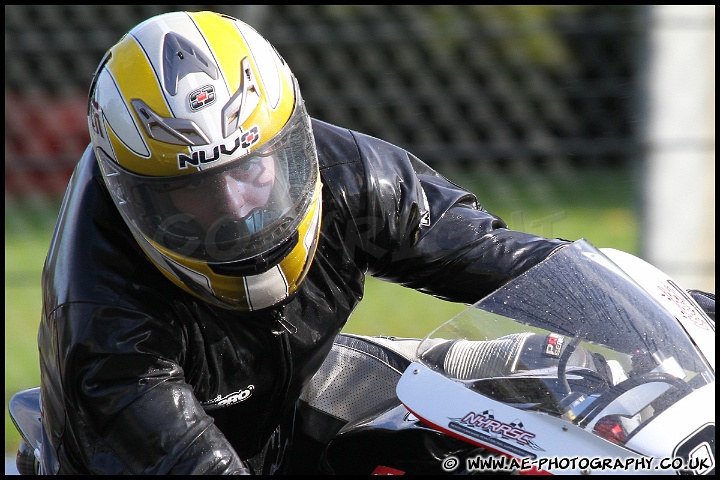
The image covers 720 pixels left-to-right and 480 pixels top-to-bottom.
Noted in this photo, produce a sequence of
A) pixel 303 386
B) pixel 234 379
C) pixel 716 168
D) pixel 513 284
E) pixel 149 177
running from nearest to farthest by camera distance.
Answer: pixel 513 284 < pixel 149 177 < pixel 234 379 < pixel 303 386 < pixel 716 168

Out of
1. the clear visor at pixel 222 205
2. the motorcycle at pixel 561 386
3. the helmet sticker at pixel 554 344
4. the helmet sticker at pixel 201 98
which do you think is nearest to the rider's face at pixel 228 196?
the clear visor at pixel 222 205

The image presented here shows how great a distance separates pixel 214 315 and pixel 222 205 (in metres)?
0.30

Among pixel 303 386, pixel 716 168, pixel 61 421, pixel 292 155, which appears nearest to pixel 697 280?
pixel 716 168

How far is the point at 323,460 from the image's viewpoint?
1.96 meters

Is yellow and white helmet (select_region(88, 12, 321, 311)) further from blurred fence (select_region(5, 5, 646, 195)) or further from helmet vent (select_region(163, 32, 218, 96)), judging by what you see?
blurred fence (select_region(5, 5, 646, 195))

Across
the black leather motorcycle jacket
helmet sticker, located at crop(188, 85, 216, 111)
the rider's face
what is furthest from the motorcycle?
helmet sticker, located at crop(188, 85, 216, 111)

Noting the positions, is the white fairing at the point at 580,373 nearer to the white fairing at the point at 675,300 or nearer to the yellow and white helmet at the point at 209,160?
the white fairing at the point at 675,300

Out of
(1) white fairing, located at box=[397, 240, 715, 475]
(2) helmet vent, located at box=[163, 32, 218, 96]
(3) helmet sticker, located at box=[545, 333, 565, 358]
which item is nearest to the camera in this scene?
(1) white fairing, located at box=[397, 240, 715, 475]

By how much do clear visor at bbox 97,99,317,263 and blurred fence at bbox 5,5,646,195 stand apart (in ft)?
7.25

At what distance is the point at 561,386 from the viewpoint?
1.60m

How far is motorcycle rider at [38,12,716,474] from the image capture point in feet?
6.03

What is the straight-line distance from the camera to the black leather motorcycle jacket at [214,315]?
1.82m

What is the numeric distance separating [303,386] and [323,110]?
2181 millimetres

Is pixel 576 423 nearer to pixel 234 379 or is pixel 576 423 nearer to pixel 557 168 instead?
pixel 234 379
